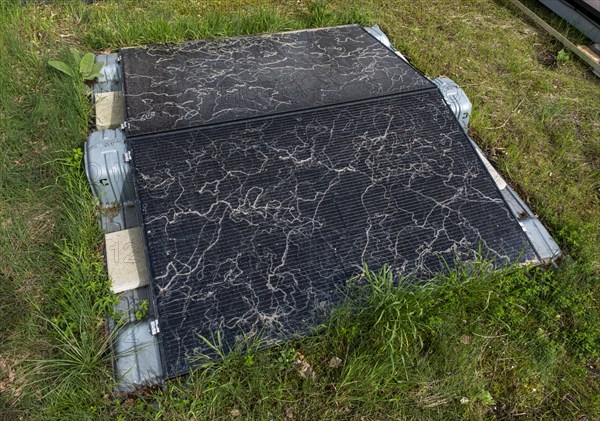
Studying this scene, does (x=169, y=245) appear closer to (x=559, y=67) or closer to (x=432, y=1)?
(x=559, y=67)

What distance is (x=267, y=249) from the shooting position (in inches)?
85.8

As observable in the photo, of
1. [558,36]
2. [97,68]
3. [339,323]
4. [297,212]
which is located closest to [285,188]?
[297,212]

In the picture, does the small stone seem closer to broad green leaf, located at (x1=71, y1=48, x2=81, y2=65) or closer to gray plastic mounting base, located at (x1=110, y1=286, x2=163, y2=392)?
gray plastic mounting base, located at (x1=110, y1=286, x2=163, y2=392)

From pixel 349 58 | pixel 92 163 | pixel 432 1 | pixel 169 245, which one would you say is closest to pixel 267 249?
pixel 169 245

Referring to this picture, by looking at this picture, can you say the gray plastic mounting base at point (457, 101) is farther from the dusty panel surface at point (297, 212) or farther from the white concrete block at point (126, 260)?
the white concrete block at point (126, 260)

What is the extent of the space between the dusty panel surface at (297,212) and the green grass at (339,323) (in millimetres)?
150

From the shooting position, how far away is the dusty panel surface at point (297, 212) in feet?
6.63

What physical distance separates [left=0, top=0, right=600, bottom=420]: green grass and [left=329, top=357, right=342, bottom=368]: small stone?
27 mm

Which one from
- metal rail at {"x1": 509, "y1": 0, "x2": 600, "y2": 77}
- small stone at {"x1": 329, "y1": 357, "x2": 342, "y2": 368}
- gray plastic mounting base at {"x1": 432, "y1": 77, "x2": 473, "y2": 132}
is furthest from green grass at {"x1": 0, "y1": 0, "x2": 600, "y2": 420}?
metal rail at {"x1": 509, "y1": 0, "x2": 600, "y2": 77}

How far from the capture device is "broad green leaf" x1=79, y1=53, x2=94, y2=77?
3.06 metres

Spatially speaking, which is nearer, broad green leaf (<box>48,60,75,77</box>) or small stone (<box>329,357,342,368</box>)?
small stone (<box>329,357,342,368</box>)

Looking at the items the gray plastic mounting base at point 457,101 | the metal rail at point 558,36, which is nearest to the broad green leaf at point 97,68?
the gray plastic mounting base at point 457,101

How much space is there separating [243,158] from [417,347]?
1.27 metres

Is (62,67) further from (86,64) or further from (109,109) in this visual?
(109,109)
